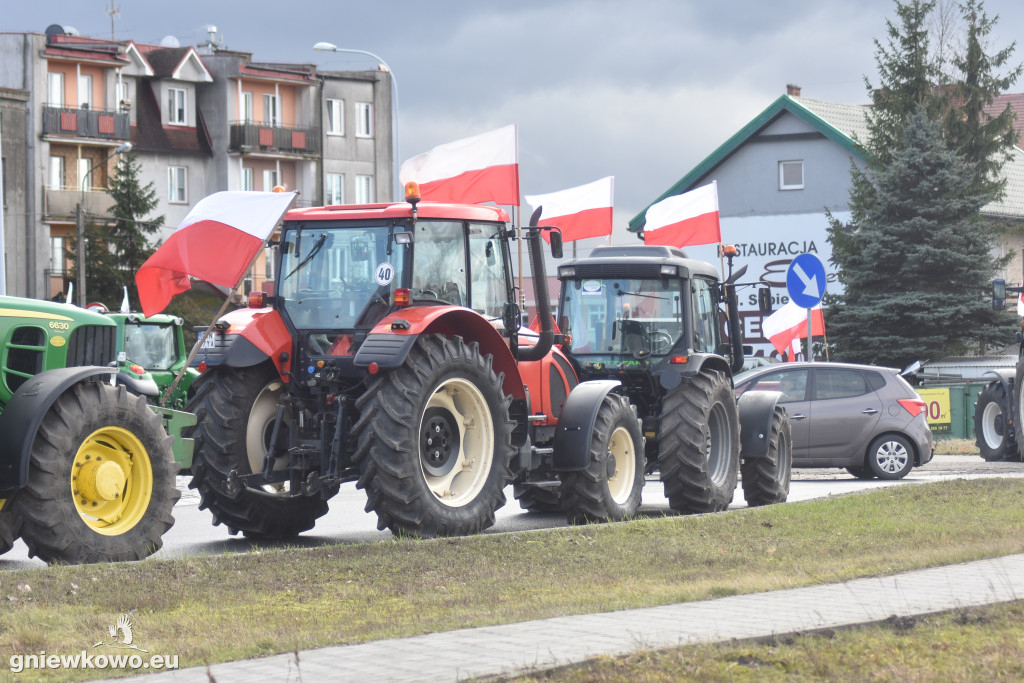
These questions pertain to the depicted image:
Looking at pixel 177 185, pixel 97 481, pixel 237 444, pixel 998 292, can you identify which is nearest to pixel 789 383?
pixel 998 292

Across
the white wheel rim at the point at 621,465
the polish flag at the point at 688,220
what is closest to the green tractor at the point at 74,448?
the white wheel rim at the point at 621,465

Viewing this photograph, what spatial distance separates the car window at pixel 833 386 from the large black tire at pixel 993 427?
17.5ft

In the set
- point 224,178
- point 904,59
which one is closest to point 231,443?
point 904,59

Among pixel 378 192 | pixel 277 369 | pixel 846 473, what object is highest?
pixel 378 192

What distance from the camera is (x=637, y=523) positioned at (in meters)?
12.4

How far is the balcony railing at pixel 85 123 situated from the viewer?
195 ft

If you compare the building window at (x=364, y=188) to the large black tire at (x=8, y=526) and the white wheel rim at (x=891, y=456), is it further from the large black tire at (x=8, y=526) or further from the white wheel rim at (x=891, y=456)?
the large black tire at (x=8, y=526)

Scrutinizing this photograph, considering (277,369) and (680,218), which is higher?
(680,218)

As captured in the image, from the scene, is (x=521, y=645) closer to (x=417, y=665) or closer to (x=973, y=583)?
(x=417, y=665)

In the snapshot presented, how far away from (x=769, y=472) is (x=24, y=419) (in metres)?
8.27

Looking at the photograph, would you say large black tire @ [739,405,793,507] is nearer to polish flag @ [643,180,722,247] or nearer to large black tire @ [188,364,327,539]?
large black tire @ [188,364,327,539]

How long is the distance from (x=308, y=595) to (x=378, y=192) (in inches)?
2476

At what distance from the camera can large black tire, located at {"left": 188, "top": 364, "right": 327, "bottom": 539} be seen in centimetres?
1184

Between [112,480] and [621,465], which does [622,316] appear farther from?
[112,480]
